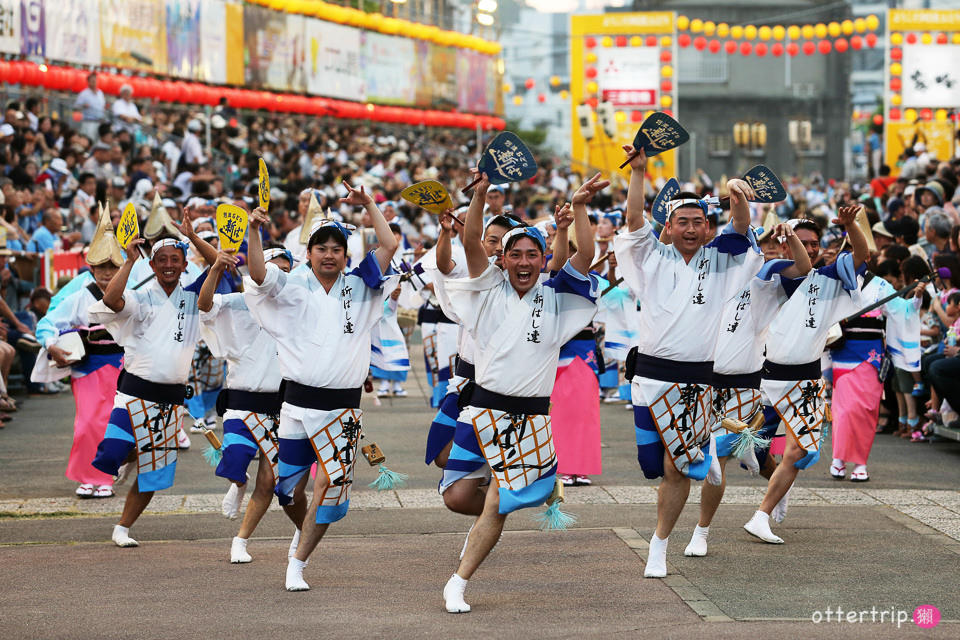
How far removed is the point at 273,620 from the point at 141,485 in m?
2.14

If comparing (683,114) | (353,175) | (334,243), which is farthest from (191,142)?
(683,114)

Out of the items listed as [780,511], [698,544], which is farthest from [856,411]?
[698,544]

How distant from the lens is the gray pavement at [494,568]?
609cm

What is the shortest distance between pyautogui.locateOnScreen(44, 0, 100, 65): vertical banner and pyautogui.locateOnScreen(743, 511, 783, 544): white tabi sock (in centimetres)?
1761

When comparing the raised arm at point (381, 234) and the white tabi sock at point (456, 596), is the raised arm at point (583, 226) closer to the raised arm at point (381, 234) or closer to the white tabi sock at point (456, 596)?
the raised arm at point (381, 234)

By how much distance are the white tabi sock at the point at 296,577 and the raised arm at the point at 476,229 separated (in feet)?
5.58

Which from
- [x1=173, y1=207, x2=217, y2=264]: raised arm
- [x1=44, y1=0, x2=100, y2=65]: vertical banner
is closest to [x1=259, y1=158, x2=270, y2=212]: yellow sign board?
[x1=173, y1=207, x2=217, y2=264]: raised arm

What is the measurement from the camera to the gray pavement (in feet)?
20.0

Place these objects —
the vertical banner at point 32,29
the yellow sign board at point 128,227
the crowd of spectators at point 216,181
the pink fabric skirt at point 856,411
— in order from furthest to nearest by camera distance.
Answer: the vertical banner at point 32,29
the crowd of spectators at point 216,181
the pink fabric skirt at point 856,411
the yellow sign board at point 128,227

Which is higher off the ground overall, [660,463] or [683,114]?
[683,114]

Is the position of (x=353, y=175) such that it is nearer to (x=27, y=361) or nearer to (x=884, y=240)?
(x=27, y=361)

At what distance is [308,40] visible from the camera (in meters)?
34.6

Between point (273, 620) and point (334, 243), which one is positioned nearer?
point (273, 620)

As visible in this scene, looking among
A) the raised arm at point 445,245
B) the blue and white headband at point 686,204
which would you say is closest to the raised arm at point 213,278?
the raised arm at point 445,245
